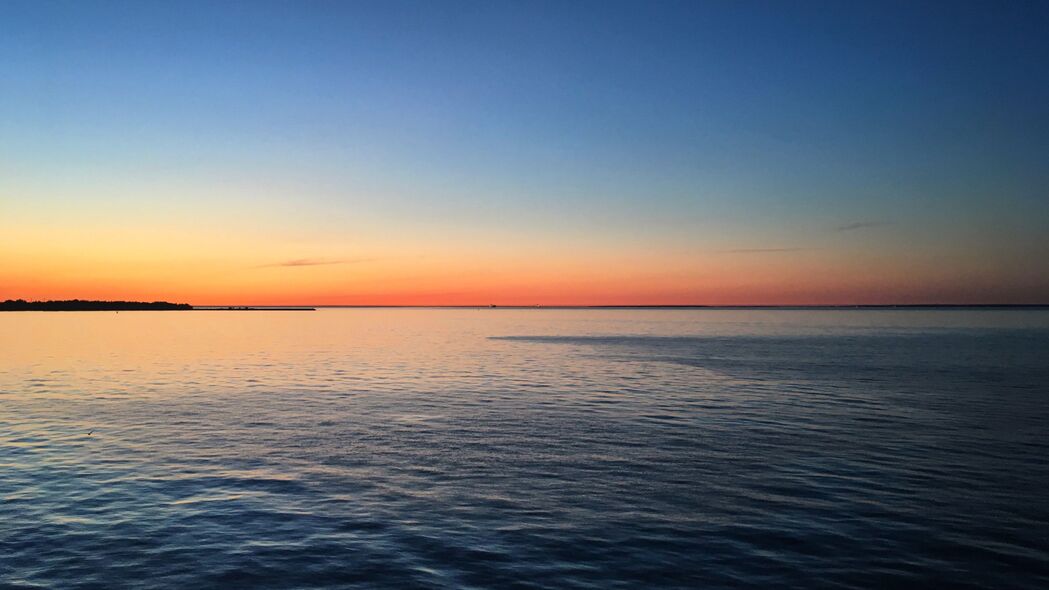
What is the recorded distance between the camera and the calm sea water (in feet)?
43.7

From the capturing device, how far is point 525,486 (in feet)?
63.2

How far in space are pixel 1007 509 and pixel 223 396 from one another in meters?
37.1

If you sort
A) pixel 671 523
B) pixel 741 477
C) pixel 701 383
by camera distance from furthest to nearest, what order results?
1. pixel 701 383
2. pixel 741 477
3. pixel 671 523

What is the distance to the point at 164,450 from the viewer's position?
79.0 ft

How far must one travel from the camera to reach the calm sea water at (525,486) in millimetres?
13305

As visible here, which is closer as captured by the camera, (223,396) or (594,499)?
(594,499)

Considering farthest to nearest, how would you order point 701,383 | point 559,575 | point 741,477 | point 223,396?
point 701,383
point 223,396
point 741,477
point 559,575

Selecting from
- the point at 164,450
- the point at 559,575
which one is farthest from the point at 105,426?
the point at 559,575

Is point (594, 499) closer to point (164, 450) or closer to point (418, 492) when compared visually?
point (418, 492)

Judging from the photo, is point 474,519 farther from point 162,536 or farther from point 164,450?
point 164,450

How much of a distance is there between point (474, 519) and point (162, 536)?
6.82 meters

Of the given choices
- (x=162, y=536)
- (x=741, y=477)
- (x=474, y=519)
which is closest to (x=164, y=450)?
(x=162, y=536)

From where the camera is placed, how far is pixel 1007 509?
1730cm

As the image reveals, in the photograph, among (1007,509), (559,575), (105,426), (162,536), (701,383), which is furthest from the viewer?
(701,383)
